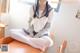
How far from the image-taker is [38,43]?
2.00 metres

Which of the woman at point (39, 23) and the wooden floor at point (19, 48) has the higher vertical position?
the woman at point (39, 23)

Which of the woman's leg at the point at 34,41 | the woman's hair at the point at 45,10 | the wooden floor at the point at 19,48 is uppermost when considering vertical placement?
the woman's hair at the point at 45,10

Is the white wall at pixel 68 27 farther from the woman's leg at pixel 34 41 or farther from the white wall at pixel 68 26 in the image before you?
the woman's leg at pixel 34 41

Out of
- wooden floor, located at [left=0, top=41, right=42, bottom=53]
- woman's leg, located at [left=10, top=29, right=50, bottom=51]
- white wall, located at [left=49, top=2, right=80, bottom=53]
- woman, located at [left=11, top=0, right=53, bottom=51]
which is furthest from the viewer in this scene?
white wall, located at [left=49, top=2, right=80, bottom=53]

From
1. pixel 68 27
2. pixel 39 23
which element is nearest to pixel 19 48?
pixel 39 23

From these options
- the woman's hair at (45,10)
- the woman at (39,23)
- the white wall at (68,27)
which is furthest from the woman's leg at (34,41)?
the white wall at (68,27)

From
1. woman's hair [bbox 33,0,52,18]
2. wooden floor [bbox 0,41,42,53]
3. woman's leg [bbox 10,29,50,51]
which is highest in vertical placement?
woman's hair [bbox 33,0,52,18]

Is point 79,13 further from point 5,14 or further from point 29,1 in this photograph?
point 5,14

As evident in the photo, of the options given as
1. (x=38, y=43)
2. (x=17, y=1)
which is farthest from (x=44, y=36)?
(x=17, y=1)

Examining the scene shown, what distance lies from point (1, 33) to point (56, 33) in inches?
33.5

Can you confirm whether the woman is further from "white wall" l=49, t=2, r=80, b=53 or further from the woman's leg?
"white wall" l=49, t=2, r=80, b=53

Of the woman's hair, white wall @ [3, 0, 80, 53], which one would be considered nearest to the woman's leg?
the woman's hair

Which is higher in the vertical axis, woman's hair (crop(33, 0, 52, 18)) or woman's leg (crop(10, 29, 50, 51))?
woman's hair (crop(33, 0, 52, 18))

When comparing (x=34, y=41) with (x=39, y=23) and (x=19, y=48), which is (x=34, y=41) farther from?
(x=39, y=23)
